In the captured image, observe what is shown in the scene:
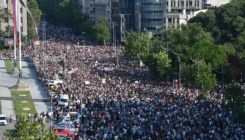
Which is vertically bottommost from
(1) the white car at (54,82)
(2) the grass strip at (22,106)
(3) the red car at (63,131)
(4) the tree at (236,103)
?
(2) the grass strip at (22,106)

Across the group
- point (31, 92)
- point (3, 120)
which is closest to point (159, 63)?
point (31, 92)

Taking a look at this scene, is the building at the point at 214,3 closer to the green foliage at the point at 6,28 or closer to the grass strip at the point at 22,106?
the green foliage at the point at 6,28

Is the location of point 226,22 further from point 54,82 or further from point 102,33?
point 54,82

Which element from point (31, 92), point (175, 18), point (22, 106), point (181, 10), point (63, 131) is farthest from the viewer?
point (181, 10)

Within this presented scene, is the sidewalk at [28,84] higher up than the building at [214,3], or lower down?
lower down

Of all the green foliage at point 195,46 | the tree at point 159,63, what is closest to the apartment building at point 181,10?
the green foliage at point 195,46

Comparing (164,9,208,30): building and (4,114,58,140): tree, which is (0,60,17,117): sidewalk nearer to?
(4,114,58,140): tree

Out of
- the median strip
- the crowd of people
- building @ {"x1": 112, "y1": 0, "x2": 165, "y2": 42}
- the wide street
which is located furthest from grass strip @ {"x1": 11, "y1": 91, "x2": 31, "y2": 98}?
building @ {"x1": 112, "y1": 0, "x2": 165, "y2": 42}

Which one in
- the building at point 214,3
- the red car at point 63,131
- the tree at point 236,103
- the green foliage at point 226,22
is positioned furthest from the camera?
the building at point 214,3
